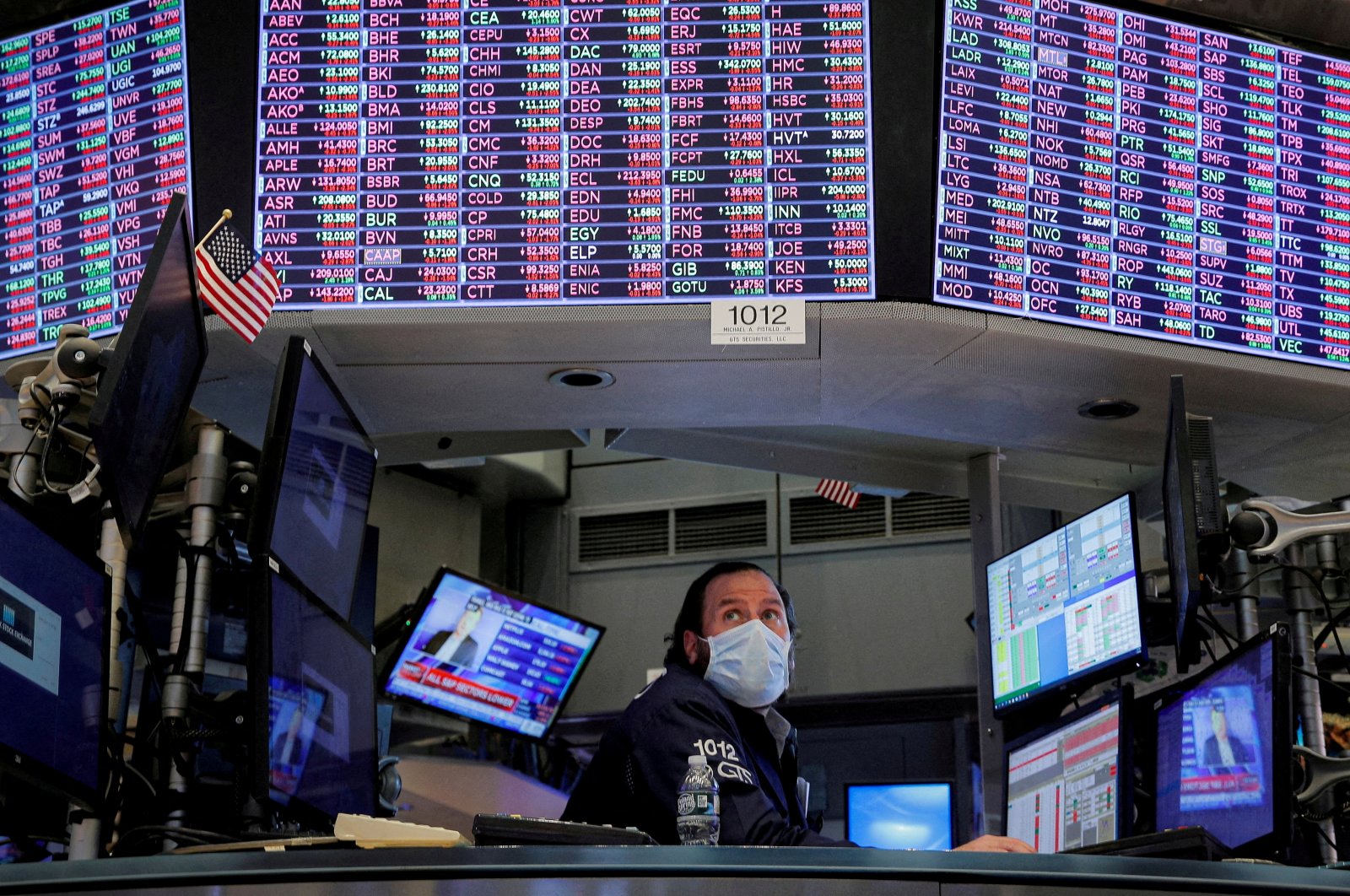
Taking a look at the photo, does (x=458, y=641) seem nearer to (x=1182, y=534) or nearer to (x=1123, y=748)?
(x=1123, y=748)

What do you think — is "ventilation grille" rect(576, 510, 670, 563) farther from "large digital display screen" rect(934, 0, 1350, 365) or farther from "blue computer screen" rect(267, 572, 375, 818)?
"blue computer screen" rect(267, 572, 375, 818)

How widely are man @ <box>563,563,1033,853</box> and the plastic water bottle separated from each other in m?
0.05

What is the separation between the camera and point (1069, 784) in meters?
3.19

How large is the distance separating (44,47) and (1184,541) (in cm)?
289

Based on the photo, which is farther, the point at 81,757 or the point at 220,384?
the point at 220,384

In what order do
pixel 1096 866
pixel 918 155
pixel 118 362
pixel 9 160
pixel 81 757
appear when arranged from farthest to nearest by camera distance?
1. pixel 9 160
2. pixel 918 155
3. pixel 81 757
4. pixel 118 362
5. pixel 1096 866

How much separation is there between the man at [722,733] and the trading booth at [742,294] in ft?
1.54

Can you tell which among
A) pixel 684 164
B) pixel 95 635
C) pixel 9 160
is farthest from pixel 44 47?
pixel 95 635

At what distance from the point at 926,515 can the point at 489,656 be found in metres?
2.79

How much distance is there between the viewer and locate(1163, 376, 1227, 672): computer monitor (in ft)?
9.39

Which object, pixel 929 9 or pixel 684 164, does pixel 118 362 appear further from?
pixel 929 9

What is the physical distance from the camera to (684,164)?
11.0 ft

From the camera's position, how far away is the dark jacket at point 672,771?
2.52 meters

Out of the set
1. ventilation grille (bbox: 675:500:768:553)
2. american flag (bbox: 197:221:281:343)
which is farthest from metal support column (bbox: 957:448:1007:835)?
ventilation grille (bbox: 675:500:768:553)
